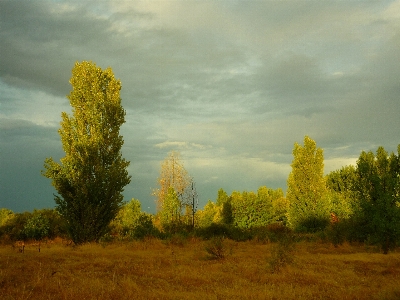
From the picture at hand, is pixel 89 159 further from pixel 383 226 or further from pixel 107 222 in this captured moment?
→ pixel 383 226

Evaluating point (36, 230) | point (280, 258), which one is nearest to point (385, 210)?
point (280, 258)

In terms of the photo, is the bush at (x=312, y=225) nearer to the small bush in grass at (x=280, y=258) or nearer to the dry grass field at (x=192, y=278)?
the dry grass field at (x=192, y=278)

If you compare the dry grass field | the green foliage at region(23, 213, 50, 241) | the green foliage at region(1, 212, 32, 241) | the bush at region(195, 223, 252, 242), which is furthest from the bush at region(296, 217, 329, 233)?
the green foliage at region(1, 212, 32, 241)

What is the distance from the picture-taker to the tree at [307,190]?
3105 cm

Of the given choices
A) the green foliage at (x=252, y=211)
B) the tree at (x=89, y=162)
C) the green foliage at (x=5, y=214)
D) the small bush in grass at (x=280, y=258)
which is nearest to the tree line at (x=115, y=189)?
the tree at (x=89, y=162)

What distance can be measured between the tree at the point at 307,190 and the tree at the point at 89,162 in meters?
15.8

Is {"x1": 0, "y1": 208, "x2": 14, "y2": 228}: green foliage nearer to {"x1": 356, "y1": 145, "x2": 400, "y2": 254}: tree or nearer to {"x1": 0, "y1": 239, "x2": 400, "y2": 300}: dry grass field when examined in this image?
{"x1": 0, "y1": 239, "x2": 400, "y2": 300}: dry grass field

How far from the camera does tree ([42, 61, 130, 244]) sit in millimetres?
22672

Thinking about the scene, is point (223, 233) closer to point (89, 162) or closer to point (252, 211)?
point (89, 162)

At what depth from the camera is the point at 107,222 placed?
23.4m

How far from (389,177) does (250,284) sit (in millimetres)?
12204

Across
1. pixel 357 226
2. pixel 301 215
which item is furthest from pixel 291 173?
pixel 357 226

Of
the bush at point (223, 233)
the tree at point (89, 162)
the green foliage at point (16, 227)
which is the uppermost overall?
the tree at point (89, 162)

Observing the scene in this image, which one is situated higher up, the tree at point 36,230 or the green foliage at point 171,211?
the green foliage at point 171,211
